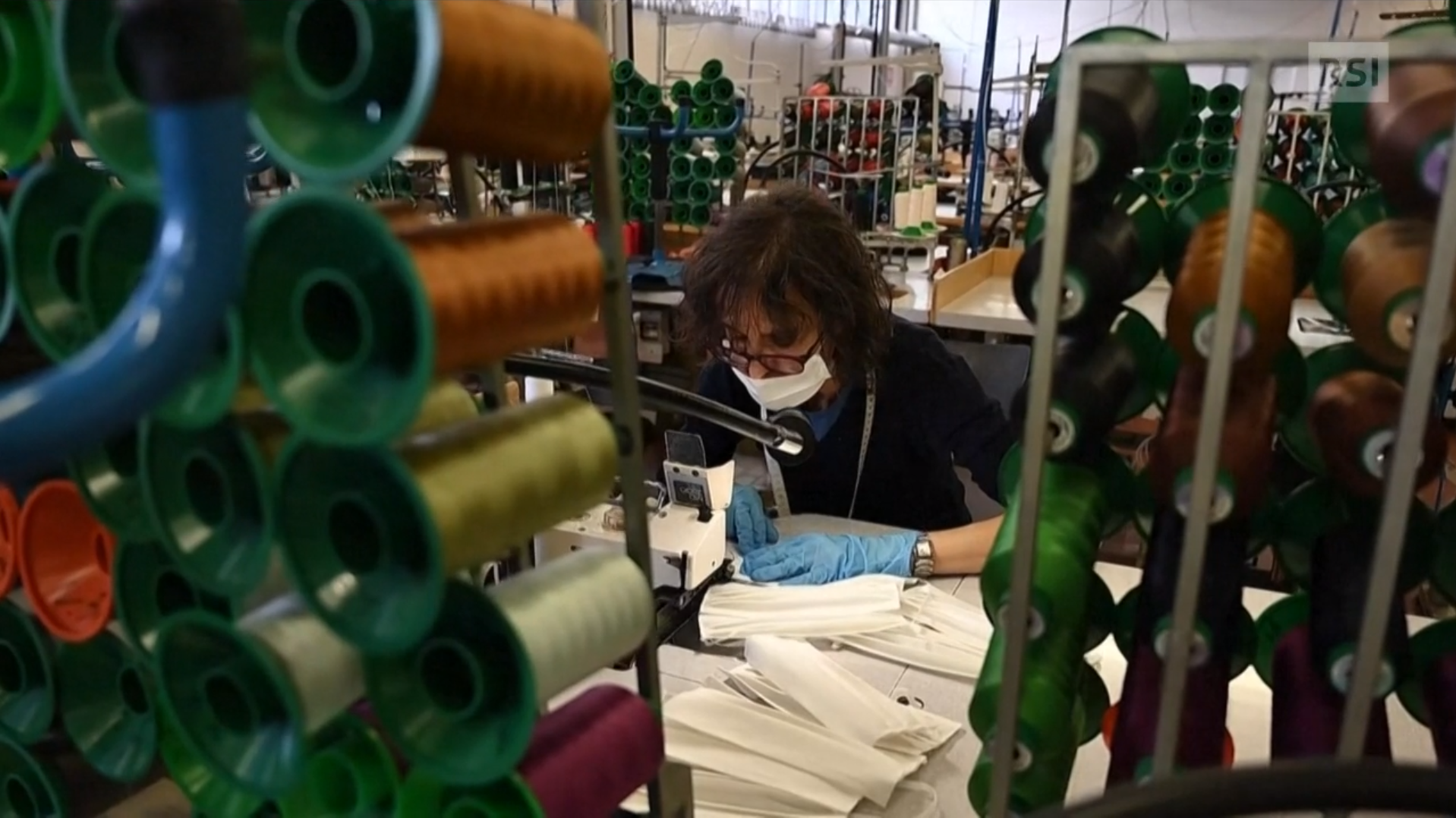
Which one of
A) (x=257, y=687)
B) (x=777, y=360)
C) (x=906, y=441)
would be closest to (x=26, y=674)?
(x=257, y=687)

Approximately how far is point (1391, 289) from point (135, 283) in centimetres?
60

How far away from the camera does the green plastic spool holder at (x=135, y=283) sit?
0.44 m

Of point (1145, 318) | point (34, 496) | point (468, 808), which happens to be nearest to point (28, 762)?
point (34, 496)

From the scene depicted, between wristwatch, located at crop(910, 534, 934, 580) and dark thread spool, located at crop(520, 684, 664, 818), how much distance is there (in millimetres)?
739

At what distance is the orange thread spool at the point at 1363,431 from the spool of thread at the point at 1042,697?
0.56 ft

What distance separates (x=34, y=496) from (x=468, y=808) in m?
0.33

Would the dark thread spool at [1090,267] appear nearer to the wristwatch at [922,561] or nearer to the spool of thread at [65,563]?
the spool of thread at [65,563]

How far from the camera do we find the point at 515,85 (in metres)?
0.43

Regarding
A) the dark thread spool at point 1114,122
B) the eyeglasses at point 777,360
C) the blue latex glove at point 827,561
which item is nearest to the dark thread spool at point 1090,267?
the dark thread spool at point 1114,122

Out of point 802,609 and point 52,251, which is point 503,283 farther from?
point 802,609

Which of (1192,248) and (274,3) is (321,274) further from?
(1192,248)

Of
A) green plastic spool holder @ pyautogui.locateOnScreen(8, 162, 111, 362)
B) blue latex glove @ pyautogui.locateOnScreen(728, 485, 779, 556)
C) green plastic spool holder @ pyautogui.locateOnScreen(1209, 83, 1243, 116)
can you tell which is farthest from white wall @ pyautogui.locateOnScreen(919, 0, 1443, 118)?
green plastic spool holder @ pyautogui.locateOnScreen(8, 162, 111, 362)

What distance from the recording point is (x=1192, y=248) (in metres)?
0.53

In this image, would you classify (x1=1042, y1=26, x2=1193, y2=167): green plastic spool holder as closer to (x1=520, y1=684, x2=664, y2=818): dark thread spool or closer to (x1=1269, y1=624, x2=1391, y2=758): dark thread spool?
(x1=1269, y1=624, x2=1391, y2=758): dark thread spool
